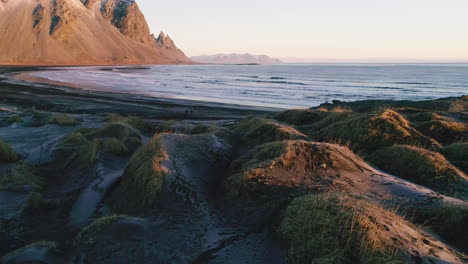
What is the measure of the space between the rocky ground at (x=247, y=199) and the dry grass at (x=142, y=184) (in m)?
0.04

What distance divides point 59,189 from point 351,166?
25.8 feet

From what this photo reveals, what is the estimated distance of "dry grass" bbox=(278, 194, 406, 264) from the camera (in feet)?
14.1

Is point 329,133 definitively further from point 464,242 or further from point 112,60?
point 112,60

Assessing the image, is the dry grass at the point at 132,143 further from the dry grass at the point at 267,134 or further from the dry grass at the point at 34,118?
the dry grass at the point at 34,118

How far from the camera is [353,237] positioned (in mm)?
4504

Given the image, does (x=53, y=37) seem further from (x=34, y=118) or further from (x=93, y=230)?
(x=93, y=230)

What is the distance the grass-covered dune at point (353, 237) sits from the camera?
14.1ft

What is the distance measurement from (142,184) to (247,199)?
2.57 metres

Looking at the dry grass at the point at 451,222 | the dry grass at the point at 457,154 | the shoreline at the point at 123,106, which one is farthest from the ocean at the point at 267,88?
the dry grass at the point at 451,222

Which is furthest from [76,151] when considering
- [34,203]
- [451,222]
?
[451,222]

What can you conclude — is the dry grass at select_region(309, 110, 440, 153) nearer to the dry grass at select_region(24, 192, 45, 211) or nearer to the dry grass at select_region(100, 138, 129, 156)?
the dry grass at select_region(100, 138, 129, 156)

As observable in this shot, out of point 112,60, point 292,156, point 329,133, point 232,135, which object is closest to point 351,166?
point 292,156

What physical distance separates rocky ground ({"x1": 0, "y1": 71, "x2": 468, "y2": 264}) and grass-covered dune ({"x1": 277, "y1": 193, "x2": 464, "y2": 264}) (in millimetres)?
18

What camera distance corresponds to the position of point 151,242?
18.4 ft
